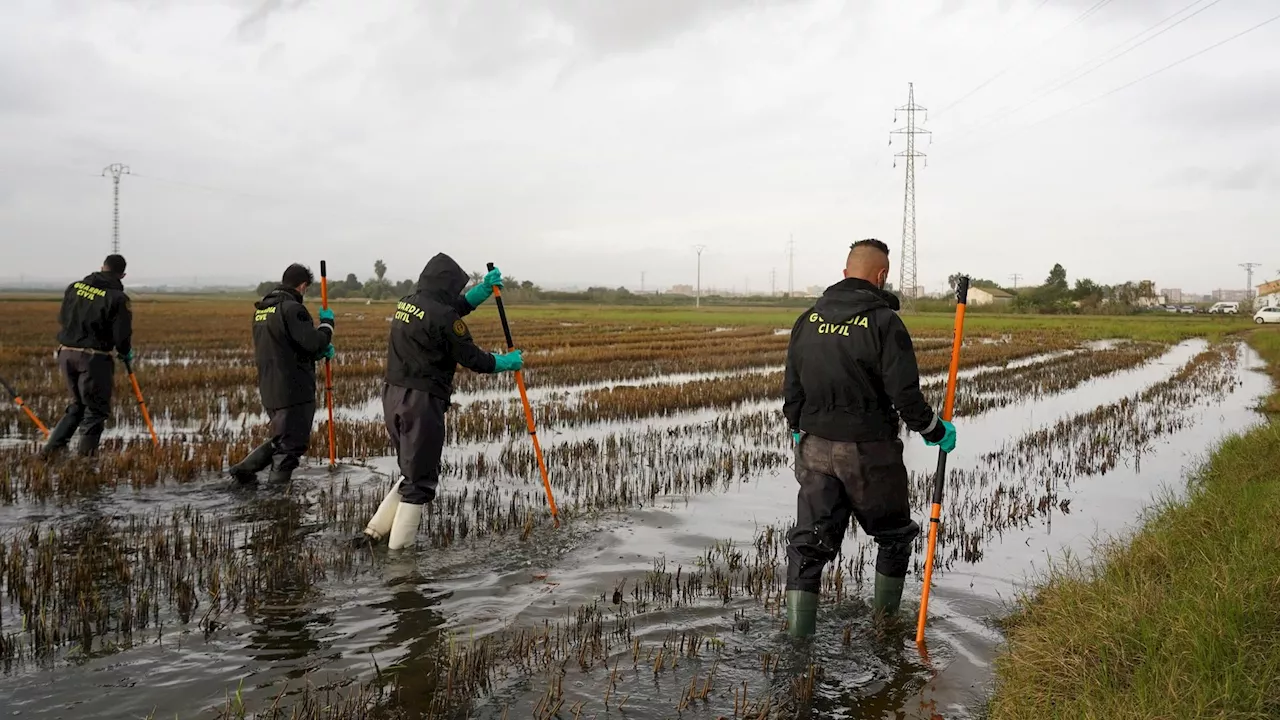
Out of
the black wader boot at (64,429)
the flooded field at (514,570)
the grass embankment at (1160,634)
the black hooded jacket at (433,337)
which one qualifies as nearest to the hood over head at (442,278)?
the black hooded jacket at (433,337)

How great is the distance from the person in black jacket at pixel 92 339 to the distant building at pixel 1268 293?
97670 mm

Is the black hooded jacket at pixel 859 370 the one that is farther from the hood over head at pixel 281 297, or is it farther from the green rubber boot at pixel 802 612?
the hood over head at pixel 281 297

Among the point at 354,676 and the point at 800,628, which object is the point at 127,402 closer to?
the point at 354,676

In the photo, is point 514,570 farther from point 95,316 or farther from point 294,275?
point 95,316

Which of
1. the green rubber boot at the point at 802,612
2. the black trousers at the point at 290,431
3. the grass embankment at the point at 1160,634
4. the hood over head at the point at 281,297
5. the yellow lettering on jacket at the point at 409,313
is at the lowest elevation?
the green rubber boot at the point at 802,612

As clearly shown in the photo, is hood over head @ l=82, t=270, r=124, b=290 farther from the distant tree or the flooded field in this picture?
the distant tree

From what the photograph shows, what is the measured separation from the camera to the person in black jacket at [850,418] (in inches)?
164

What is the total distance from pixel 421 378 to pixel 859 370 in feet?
10.1

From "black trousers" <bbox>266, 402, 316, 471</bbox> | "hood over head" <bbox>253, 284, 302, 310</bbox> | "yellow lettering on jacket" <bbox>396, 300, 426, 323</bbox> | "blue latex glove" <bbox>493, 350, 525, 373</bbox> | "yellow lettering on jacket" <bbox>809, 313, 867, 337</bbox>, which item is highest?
"hood over head" <bbox>253, 284, 302, 310</bbox>

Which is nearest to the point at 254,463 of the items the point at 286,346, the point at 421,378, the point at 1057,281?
the point at 286,346

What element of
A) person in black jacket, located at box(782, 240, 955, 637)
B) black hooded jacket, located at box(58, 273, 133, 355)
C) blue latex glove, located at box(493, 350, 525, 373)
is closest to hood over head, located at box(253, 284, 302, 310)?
black hooded jacket, located at box(58, 273, 133, 355)

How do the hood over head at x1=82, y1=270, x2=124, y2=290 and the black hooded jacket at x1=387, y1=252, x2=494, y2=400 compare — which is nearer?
the black hooded jacket at x1=387, y1=252, x2=494, y2=400

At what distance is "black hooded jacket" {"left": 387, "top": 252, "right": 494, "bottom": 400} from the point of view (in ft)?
18.7

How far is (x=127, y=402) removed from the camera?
12984 mm
